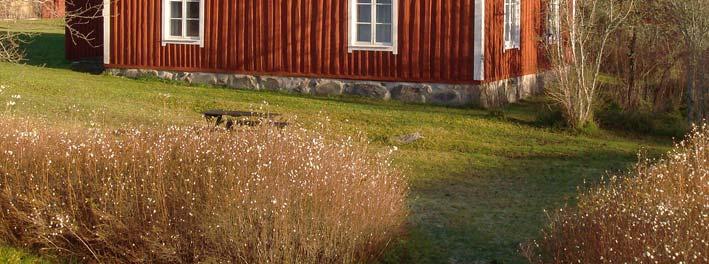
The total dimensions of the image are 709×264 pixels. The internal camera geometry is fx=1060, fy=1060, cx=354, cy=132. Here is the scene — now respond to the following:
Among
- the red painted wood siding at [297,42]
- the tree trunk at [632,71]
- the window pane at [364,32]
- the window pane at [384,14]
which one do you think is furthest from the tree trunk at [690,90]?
the window pane at [364,32]

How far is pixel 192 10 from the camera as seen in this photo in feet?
70.2

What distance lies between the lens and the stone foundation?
19.5m

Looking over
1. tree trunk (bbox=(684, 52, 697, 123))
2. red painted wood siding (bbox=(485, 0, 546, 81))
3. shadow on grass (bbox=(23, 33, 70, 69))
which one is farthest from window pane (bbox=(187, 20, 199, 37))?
tree trunk (bbox=(684, 52, 697, 123))

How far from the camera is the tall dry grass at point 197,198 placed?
7.92 meters

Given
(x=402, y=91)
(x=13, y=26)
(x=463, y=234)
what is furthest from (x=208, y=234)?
(x=13, y=26)

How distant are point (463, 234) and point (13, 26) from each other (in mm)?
Answer: 28201

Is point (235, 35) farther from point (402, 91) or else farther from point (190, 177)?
point (190, 177)

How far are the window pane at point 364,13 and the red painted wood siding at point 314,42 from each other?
0.89ft

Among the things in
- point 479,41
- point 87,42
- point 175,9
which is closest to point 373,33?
point 479,41

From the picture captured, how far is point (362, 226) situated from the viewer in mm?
8203

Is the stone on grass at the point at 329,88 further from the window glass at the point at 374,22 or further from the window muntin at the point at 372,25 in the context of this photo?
the window glass at the point at 374,22

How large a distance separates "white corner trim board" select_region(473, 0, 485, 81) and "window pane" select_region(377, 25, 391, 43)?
1699 millimetres

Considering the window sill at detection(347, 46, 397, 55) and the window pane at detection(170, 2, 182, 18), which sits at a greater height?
the window pane at detection(170, 2, 182, 18)

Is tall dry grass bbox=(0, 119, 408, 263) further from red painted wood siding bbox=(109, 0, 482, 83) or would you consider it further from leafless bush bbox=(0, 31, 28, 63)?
red painted wood siding bbox=(109, 0, 482, 83)
